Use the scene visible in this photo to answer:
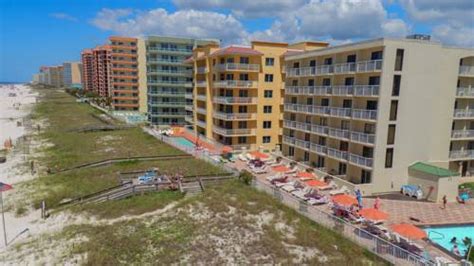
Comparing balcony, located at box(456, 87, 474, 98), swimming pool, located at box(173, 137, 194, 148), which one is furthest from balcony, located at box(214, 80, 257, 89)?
balcony, located at box(456, 87, 474, 98)

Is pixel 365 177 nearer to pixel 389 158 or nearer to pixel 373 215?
pixel 389 158

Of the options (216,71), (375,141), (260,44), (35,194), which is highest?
(260,44)

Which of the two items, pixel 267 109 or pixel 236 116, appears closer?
pixel 236 116

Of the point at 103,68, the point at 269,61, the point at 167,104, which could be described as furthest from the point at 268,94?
the point at 103,68

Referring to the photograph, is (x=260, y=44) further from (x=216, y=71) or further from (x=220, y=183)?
(x=220, y=183)

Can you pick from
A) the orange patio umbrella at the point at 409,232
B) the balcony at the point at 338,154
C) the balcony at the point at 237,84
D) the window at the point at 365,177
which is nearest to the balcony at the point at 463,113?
the window at the point at 365,177

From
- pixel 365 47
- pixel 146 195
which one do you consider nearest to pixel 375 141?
pixel 365 47
